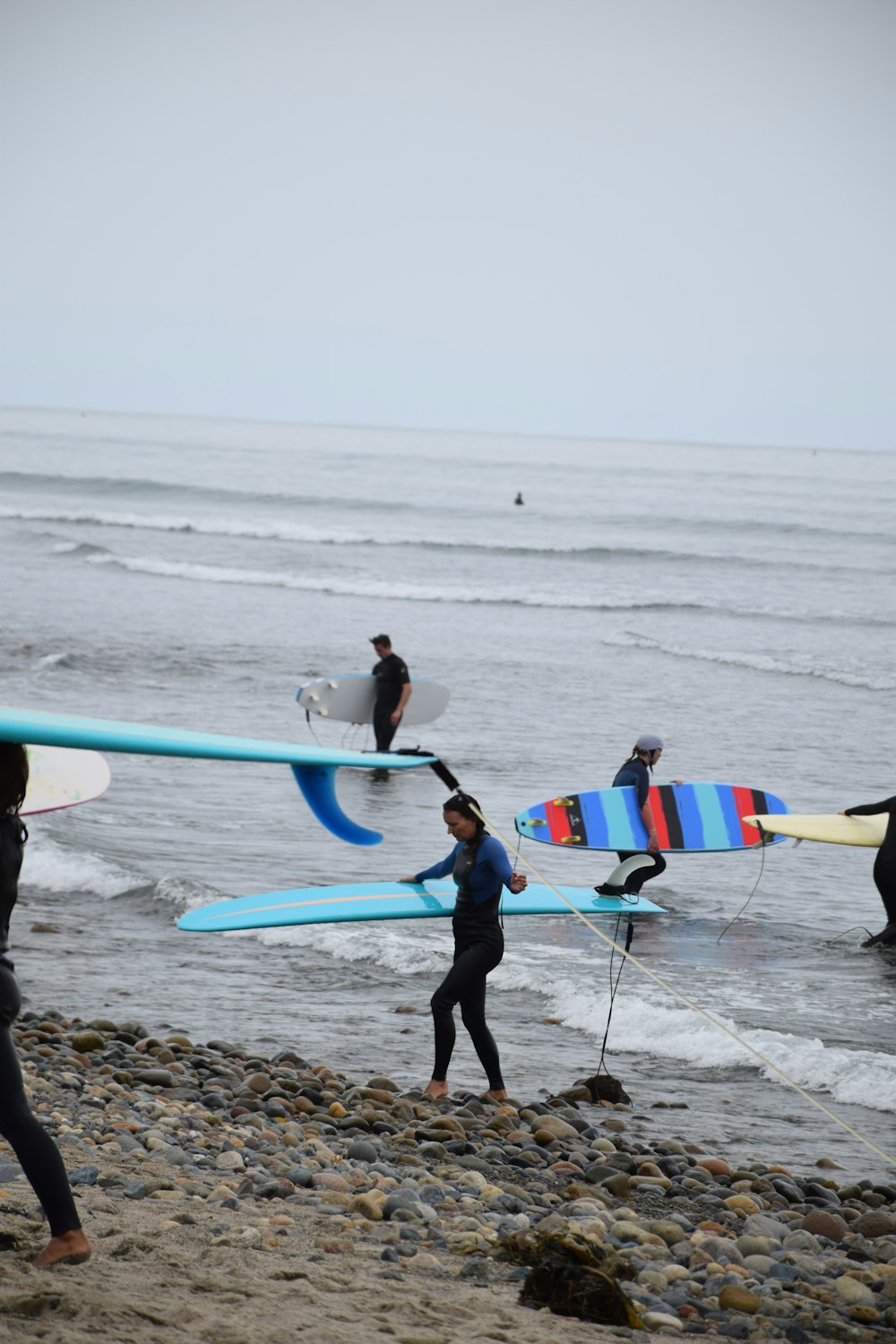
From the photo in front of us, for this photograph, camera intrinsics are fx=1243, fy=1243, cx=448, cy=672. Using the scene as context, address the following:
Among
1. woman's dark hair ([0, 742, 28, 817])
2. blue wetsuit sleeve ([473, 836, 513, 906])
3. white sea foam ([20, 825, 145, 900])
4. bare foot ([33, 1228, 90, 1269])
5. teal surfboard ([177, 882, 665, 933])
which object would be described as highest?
woman's dark hair ([0, 742, 28, 817])

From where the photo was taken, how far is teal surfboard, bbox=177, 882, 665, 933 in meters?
7.54

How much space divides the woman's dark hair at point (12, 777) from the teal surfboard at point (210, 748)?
0.09 metres

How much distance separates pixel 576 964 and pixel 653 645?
1596cm

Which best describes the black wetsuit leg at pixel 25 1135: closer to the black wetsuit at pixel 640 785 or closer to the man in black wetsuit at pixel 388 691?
the black wetsuit at pixel 640 785

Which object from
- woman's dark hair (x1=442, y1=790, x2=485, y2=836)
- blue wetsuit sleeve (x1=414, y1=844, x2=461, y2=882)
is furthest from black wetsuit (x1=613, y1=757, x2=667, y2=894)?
woman's dark hair (x1=442, y1=790, x2=485, y2=836)

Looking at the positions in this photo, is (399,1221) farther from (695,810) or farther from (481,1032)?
(695,810)

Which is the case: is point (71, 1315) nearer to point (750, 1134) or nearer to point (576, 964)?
point (750, 1134)

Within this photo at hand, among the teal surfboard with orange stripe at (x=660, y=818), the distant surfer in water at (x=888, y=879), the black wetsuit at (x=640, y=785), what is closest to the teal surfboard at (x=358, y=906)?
the black wetsuit at (x=640, y=785)

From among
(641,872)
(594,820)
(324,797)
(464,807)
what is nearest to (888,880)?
(641,872)

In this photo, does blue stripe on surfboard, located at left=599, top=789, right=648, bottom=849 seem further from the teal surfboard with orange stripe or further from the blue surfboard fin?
the blue surfboard fin

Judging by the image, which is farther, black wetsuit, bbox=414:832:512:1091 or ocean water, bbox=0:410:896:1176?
ocean water, bbox=0:410:896:1176

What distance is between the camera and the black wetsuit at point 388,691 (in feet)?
48.6

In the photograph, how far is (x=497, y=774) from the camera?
14.3 m

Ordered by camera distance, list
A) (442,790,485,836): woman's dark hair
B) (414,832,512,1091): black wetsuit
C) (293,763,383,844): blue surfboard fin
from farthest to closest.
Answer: (414,832,512,1091): black wetsuit → (442,790,485,836): woman's dark hair → (293,763,383,844): blue surfboard fin
